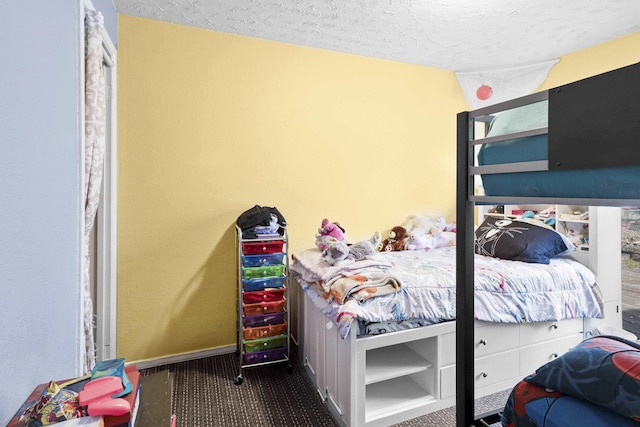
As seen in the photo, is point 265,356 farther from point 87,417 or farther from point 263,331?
point 87,417

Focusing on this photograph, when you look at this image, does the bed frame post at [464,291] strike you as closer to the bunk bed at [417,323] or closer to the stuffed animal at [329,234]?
the bunk bed at [417,323]

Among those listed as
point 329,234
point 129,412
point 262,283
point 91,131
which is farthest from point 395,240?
point 129,412

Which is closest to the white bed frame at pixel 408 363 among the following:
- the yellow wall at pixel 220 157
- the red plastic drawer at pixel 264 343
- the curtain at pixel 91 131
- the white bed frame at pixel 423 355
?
the white bed frame at pixel 423 355

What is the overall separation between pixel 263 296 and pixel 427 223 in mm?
1788

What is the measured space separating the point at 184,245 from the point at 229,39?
1684 millimetres

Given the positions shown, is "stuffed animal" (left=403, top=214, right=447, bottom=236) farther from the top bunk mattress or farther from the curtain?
the curtain

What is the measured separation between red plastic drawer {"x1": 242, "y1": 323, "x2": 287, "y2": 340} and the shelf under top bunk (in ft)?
5.69

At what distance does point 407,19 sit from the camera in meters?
2.47

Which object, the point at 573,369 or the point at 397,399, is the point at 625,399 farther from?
the point at 397,399

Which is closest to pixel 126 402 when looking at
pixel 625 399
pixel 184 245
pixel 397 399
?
pixel 625 399

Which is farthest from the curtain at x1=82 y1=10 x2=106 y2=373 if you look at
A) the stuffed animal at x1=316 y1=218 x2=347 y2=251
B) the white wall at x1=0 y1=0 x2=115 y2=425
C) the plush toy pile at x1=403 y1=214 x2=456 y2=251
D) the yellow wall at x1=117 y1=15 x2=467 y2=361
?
the plush toy pile at x1=403 y1=214 x2=456 y2=251

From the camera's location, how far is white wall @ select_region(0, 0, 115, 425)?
87 cm

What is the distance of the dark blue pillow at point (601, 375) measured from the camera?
90 cm

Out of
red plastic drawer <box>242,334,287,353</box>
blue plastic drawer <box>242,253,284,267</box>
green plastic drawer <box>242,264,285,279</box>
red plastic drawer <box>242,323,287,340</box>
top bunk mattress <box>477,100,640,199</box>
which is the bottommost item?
red plastic drawer <box>242,334,287,353</box>
